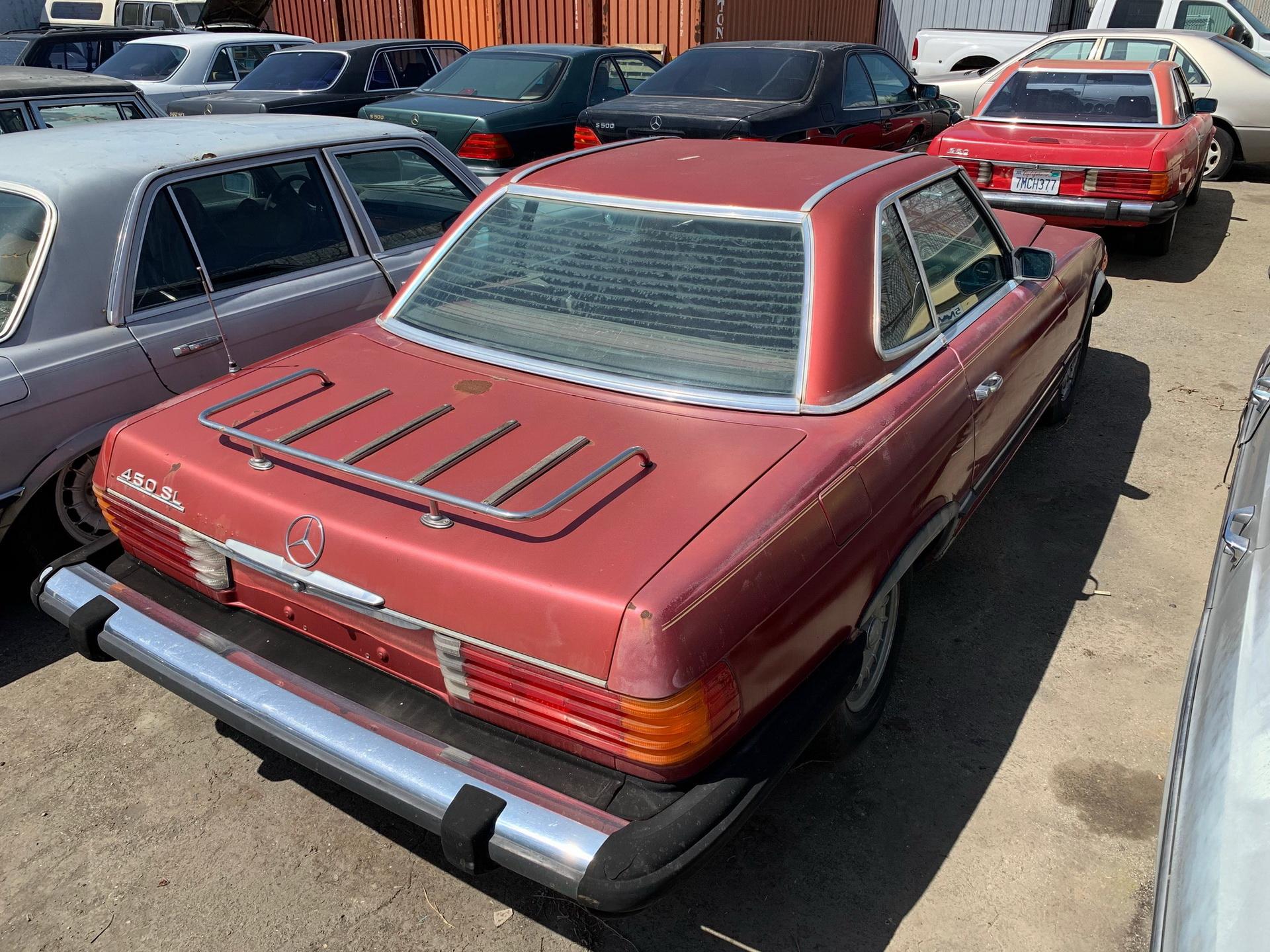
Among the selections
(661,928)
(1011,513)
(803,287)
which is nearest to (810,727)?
(661,928)

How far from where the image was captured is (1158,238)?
7742 millimetres

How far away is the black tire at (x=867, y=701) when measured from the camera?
272 cm

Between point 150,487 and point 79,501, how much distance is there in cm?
130

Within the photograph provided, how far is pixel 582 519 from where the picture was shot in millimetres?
2137

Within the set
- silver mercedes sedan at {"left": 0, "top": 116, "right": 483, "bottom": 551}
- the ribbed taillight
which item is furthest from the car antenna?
the ribbed taillight

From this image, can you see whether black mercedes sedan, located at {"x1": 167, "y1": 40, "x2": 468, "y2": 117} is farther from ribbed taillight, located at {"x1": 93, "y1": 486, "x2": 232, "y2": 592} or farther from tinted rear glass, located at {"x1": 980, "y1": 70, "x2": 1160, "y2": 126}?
ribbed taillight, located at {"x1": 93, "y1": 486, "x2": 232, "y2": 592}

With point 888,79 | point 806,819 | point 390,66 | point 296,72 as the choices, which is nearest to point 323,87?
point 296,72

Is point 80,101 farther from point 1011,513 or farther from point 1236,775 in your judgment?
point 1236,775

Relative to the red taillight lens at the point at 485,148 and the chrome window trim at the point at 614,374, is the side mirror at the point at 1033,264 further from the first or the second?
the red taillight lens at the point at 485,148

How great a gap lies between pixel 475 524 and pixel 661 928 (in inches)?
45.7

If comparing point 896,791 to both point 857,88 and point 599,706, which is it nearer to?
point 599,706

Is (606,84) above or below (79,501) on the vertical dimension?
above

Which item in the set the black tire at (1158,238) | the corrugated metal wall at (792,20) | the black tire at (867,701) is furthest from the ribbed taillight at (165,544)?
the corrugated metal wall at (792,20)

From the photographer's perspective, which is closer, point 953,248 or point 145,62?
point 953,248
